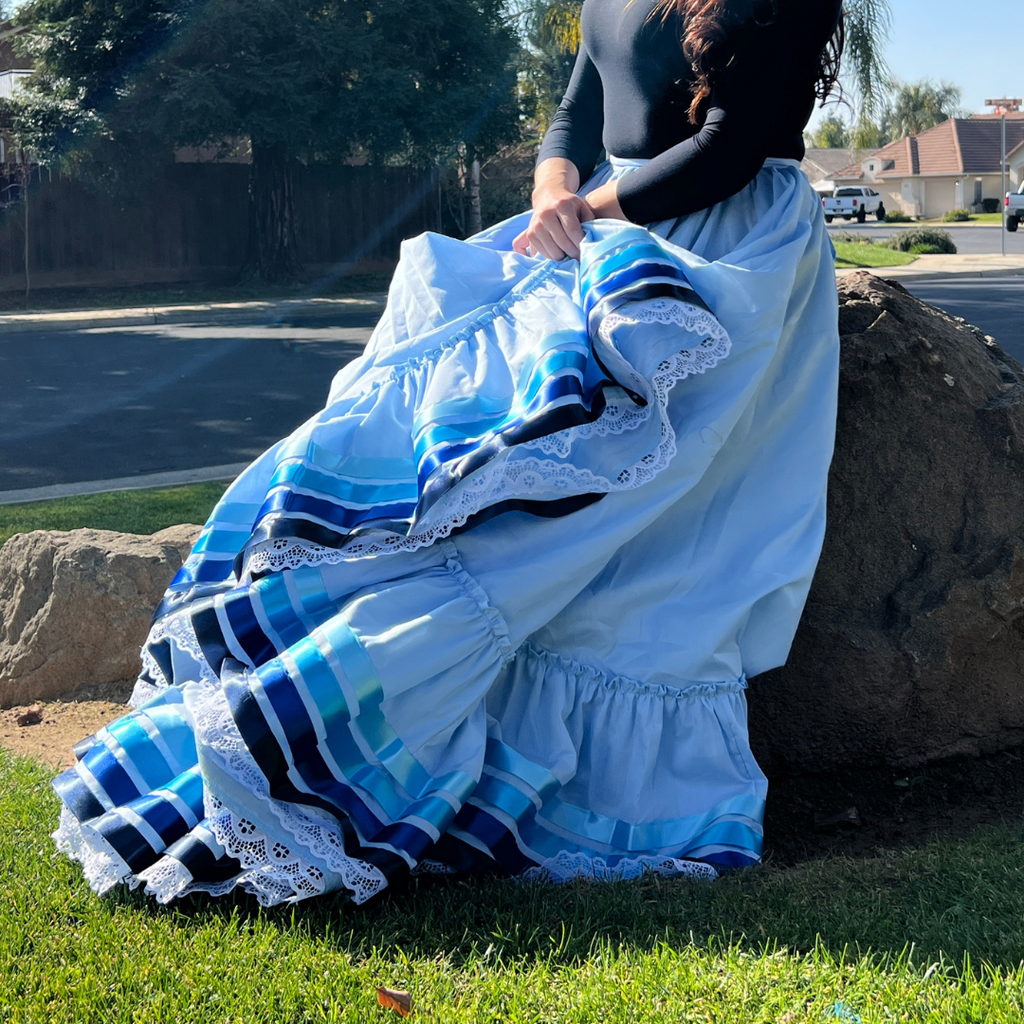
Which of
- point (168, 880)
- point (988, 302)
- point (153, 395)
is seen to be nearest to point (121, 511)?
point (168, 880)

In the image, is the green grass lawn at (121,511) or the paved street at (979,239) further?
the paved street at (979,239)

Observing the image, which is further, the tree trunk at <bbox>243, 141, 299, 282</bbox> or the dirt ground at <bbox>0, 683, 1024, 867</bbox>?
the tree trunk at <bbox>243, 141, 299, 282</bbox>

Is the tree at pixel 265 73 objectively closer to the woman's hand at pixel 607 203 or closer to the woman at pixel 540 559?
the woman's hand at pixel 607 203

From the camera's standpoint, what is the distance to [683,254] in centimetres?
255

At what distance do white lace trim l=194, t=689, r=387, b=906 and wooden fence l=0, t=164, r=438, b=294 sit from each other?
19.3 m

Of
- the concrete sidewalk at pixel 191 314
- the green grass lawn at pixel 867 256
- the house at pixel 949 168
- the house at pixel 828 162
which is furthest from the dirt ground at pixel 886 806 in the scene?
the house at pixel 828 162

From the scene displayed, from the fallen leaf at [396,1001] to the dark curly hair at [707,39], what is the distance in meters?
1.97

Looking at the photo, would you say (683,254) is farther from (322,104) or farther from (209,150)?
(209,150)

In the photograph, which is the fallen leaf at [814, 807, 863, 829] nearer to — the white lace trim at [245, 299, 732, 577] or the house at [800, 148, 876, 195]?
the white lace trim at [245, 299, 732, 577]

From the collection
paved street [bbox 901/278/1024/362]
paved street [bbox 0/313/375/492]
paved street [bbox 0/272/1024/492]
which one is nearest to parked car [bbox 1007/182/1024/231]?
paved street [bbox 901/278/1024/362]

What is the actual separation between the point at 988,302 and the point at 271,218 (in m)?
11.9

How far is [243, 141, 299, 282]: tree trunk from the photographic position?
65.5 ft

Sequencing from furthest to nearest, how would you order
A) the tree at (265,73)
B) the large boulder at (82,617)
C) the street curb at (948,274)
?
the street curb at (948,274) < the tree at (265,73) < the large boulder at (82,617)

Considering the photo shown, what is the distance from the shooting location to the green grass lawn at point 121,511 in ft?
17.5
